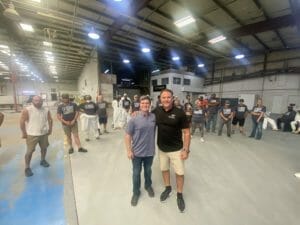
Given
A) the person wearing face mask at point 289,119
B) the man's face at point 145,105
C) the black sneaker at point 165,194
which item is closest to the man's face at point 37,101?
the man's face at point 145,105

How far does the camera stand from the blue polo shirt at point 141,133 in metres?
1.92

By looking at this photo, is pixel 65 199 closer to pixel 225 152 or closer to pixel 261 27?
pixel 225 152

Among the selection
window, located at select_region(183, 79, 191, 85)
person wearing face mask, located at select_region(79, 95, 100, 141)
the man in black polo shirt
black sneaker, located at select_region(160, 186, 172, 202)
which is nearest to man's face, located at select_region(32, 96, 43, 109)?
person wearing face mask, located at select_region(79, 95, 100, 141)

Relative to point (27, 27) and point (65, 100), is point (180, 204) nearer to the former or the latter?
point (65, 100)

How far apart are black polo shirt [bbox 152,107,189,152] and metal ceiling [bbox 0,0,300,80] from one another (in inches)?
178

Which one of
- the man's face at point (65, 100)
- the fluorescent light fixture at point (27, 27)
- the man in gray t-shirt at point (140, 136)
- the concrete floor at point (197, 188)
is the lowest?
the concrete floor at point (197, 188)

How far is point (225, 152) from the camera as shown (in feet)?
13.0

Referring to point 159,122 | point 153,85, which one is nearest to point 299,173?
point 159,122

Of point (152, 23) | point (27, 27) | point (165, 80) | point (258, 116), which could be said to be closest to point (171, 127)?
point (258, 116)

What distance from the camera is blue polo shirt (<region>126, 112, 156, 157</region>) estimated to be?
192 centimetres

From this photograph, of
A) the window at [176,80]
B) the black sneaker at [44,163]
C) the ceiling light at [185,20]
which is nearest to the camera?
the black sneaker at [44,163]

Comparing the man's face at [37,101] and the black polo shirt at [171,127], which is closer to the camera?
the black polo shirt at [171,127]

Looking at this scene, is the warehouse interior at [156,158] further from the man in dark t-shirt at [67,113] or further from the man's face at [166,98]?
the man's face at [166,98]

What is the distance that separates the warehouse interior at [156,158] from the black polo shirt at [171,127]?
78 cm
